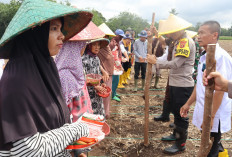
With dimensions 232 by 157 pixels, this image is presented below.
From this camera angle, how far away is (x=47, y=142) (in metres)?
1.00

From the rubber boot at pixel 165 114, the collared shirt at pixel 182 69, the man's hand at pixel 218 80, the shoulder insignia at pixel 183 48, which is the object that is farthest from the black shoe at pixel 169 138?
the man's hand at pixel 218 80

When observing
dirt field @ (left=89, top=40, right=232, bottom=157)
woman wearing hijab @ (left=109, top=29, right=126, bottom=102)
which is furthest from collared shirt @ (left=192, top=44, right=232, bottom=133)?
woman wearing hijab @ (left=109, top=29, right=126, bottom=102)

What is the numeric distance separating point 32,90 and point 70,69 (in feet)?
3.76

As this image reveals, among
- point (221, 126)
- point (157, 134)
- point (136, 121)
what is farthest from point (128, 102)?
point (221, 126)

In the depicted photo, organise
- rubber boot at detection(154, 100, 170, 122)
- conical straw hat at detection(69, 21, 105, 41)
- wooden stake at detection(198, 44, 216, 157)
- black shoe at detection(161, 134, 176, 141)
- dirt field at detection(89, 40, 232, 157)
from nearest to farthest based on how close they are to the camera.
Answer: wooden stake at detection(198, 44, 216, 157) < conical straw hat at detection(69, 21, 105, 41) < dirt field at detection(89, 40, 232, 157) < black shoe at detection(161, 134, 176, 141) < rubber boot at detection(154, 100, 170, 122)

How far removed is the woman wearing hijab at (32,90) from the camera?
2.96 ft

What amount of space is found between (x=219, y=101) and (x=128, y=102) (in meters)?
4.01

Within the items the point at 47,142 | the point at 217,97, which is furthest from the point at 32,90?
the point at 217,97

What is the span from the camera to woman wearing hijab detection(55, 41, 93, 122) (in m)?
2.02

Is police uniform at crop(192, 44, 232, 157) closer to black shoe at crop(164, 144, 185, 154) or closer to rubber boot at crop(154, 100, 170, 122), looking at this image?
black shoe at crop(164, 144, 185, 154)

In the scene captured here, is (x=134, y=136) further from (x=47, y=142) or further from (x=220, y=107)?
(x=47, y=142)

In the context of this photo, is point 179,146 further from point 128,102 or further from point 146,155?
point 128,102

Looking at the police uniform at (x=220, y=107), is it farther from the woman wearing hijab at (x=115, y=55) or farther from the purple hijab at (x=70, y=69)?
the woman wearing hijab at (x=115, y=55)

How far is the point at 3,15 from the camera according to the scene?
2400cm
